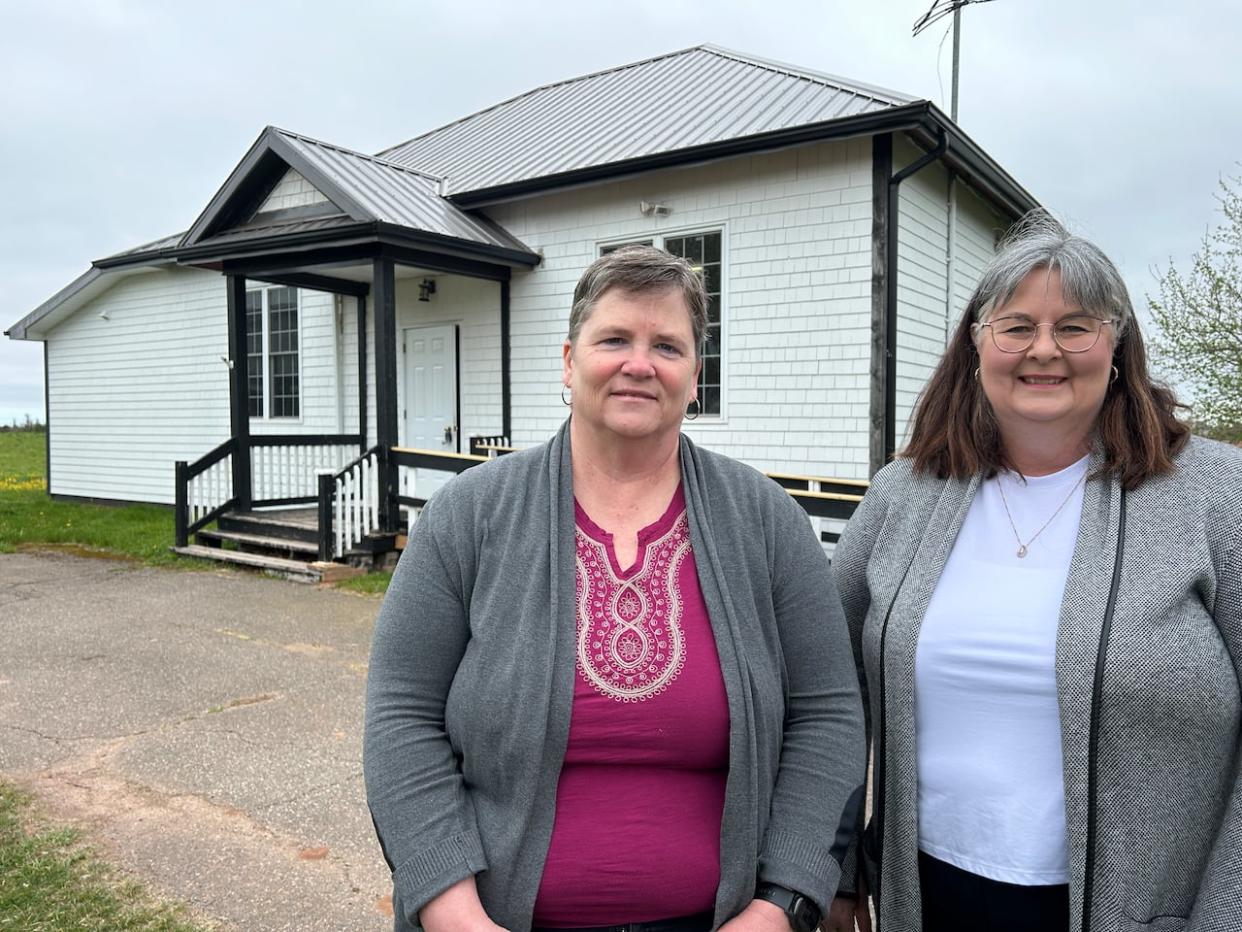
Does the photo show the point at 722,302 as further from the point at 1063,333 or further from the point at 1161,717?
the point at 1161,717

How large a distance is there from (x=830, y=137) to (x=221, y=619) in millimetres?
6152

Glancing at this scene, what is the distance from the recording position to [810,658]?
1.74m

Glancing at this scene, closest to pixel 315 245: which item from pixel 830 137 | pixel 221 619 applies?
pixel 221 619

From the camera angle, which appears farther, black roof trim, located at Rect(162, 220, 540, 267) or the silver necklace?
black roof trim, located at Rect(162, 220, 540, 267)

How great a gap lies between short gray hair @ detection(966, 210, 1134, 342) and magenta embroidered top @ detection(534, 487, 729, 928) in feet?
2.79

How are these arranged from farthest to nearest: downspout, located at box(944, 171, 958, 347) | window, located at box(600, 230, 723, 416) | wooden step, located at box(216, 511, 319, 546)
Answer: wooden step, located at box(216, 511, 319, 546)
downspout, located at box(944, 171, 958, 347)
window, located at box(600, 230, 723, 416)

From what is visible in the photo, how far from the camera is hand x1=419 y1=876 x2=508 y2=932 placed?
5.02ft

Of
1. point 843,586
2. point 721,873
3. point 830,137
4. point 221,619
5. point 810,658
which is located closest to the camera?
point 721,873

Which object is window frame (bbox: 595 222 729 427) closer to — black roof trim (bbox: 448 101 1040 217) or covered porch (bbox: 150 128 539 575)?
black roof trim (bbox: 448 101 1040 217)

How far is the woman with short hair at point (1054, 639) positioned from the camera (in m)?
1.54

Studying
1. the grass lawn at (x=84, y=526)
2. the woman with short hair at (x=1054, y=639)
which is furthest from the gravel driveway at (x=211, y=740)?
the grass lawn at (x=84, y=526)

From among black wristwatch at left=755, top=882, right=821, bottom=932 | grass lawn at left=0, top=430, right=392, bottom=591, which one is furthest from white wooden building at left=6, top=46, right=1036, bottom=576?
black wristwatch at left=755, top=882, right=821, bottom=932

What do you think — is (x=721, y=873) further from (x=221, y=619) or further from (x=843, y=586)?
(x=221, y=619)

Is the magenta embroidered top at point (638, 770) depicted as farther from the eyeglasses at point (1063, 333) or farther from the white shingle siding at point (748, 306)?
the white shingle siding at point (748, 306)
